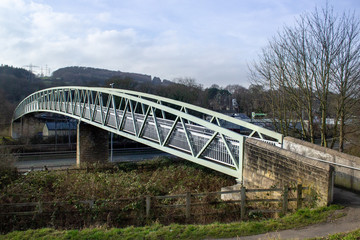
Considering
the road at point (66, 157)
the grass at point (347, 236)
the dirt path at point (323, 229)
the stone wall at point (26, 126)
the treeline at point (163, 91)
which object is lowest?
the road at point (66, 157)

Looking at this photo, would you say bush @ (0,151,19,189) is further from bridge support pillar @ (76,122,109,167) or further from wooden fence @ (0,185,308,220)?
bridge support pillar @ (76,122,109,167)

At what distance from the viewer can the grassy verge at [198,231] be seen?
6.03 metres

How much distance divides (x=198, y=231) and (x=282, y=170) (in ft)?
11.3

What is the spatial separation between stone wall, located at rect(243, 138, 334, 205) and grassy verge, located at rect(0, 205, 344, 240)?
0.64 m

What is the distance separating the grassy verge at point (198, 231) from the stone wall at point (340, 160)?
2.44 meters

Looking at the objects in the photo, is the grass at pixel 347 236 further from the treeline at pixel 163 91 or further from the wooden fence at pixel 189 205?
the treeline at pixel 163 91

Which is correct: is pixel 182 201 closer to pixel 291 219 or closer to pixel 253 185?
pixel 253 185

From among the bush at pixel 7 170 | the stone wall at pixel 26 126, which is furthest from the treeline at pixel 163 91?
the bush at pixel 7 170

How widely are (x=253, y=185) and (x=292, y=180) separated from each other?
1.59 metres

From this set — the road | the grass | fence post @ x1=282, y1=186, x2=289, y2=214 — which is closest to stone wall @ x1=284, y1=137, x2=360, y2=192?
fence post @ x1=282, y1=186, x2=289, y2=214

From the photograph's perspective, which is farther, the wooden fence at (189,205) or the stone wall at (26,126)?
the stone wall at (26,126)

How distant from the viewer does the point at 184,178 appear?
49.0 feet

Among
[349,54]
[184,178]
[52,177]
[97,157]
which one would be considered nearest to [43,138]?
[97,157]

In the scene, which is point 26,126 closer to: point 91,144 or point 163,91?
point 163,91
